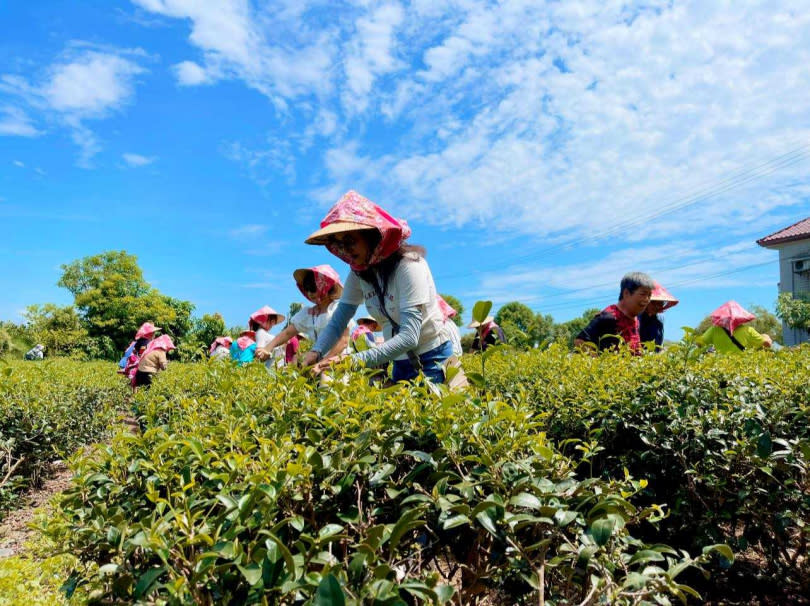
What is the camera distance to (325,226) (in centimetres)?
281

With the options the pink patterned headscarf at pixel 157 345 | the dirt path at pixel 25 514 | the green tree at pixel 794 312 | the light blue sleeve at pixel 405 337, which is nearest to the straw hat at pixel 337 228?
the light blue sleeve at pixel 405 337

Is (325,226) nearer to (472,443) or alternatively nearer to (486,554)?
(472,443)

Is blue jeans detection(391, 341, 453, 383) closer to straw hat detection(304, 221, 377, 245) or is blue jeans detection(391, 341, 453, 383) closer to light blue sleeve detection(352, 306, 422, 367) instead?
light blue sleeve detection(352, 306, 422, 367)

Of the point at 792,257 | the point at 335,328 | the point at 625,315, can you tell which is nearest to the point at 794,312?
the point at 792,257

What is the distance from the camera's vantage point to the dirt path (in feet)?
14.6

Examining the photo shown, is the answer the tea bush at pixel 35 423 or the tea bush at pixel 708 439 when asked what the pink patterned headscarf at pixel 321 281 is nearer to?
the tea bush at pixel 35 423

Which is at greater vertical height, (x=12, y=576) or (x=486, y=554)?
(x=486, y=554)

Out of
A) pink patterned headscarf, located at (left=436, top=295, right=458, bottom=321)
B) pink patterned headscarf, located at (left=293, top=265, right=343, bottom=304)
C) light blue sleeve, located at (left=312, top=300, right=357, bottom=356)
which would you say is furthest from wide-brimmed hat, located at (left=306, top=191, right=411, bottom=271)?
pink patterned headscarf, located at (left=293, top=265, right=343, bottom=304)

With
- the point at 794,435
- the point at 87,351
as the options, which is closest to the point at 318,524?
the point at 794,435

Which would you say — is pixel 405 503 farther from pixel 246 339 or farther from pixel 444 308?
pixel 246 339

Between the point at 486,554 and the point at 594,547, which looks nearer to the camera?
the point at 594,547

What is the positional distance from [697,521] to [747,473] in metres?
0.36

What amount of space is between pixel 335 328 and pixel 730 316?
15.2ft

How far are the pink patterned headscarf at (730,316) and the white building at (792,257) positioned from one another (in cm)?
3308
